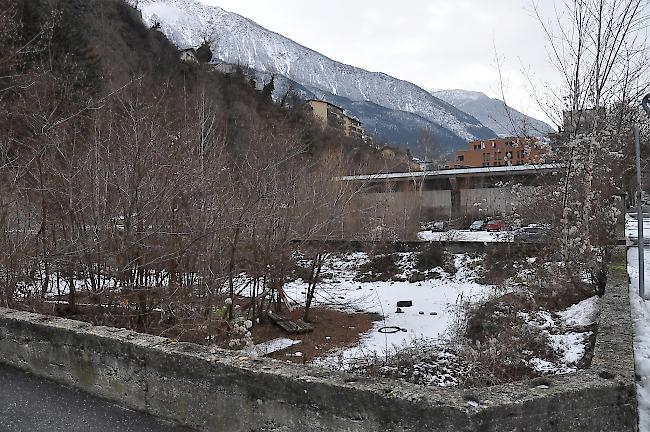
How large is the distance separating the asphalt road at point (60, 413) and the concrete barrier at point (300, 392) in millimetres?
84

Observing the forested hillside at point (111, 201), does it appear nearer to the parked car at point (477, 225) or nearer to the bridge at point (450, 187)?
the bridge at point (450, 187)

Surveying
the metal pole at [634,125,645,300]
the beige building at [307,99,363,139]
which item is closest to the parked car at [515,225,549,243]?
the metal pole at [634,125,645,300]

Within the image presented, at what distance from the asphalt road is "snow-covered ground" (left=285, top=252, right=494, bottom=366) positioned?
23.8 ft

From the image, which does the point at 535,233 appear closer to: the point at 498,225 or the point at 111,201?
the point at 111,201

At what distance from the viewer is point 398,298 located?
21.6m

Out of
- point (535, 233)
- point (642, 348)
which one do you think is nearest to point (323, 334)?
point (535, 233)

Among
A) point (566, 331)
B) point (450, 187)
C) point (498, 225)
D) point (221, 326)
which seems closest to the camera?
point (566, 331)

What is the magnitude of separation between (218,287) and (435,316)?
361 inches

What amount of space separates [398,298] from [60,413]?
18166 mm

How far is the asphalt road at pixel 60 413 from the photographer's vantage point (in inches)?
158

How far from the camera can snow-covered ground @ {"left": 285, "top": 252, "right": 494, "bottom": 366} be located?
48.0 ft

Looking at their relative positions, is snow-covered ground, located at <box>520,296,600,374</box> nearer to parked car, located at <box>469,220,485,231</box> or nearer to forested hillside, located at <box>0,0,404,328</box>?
forested hillside, located at <box>0,0,404,328</box>

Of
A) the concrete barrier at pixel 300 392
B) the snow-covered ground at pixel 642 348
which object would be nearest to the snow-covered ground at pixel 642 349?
the snow-covered ground at pixel 642 348

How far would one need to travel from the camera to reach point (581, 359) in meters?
5.55
